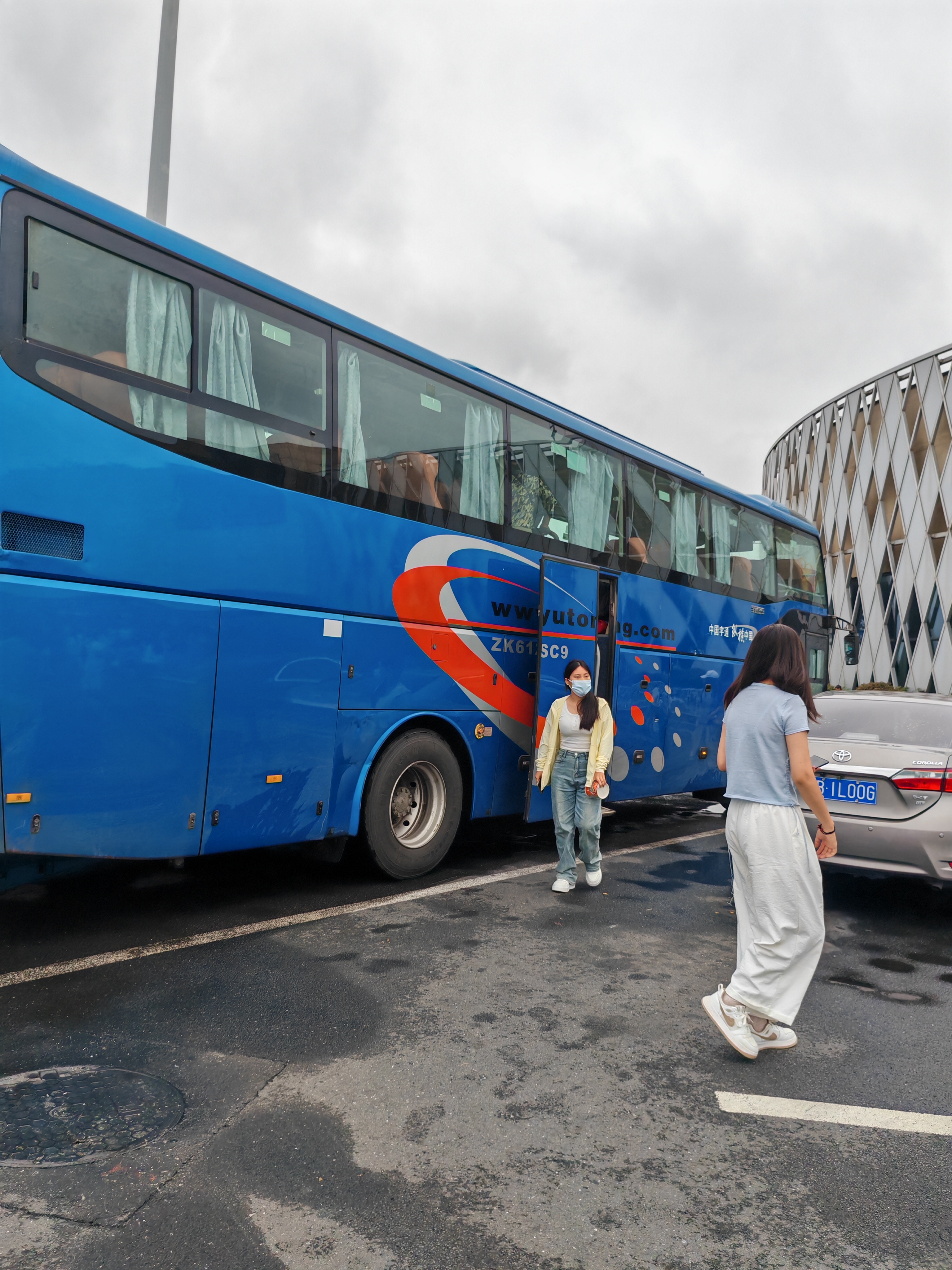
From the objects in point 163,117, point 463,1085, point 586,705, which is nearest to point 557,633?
point 586,705

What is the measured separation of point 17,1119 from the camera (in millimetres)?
3055

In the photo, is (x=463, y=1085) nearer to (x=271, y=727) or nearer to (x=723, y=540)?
(x=271, y=727)

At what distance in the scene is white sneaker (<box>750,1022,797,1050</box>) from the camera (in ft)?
12.8

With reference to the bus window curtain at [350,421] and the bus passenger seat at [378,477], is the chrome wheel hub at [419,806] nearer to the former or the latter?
the bus passenger seat at [378,477]

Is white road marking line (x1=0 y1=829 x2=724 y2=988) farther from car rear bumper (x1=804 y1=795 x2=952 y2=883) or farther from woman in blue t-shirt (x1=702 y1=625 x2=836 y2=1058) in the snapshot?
woman in blue t-shirt (x1=702 y1=625 x2=836 y2=1058)

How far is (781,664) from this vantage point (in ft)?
13.3

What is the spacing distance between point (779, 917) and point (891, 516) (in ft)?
147

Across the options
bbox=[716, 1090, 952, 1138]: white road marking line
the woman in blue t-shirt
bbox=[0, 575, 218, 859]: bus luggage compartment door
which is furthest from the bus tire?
bbox=[716, 1090, 952, 1138]: white road marking line

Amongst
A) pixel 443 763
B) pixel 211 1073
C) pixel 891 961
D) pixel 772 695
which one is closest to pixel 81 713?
pixel 211 1073

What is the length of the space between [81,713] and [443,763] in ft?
9.78

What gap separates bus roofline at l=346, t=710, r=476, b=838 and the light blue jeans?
0.97 m

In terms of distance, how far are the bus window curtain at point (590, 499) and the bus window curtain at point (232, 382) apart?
3545 mm

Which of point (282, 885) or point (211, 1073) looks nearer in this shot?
point (211, 1073)

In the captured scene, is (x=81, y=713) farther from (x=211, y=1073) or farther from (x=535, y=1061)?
(x=535, y=1061)
